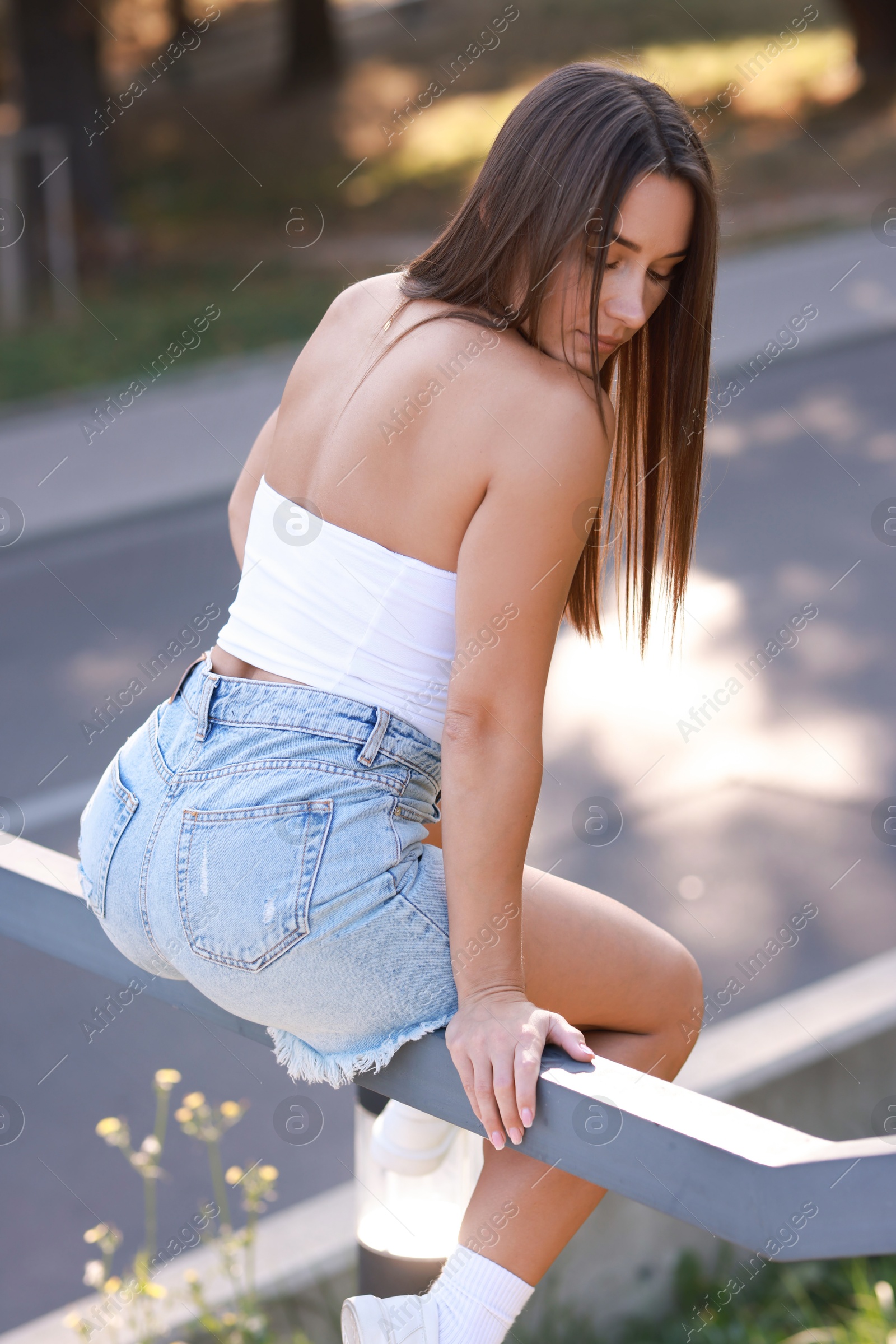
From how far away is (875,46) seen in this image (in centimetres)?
1745

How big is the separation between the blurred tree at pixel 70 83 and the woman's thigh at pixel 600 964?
12.9 meters

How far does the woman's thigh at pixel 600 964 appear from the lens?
159 centimetres

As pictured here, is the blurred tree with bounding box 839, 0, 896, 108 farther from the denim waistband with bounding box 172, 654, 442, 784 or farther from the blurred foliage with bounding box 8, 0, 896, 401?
the denim waistband with bounding box 172, 654, 442, 784

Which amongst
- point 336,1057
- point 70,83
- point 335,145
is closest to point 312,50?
point 335,145

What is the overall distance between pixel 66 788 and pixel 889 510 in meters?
4.66

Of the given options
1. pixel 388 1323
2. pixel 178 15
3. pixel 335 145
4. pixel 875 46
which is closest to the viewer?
pixel 388 1323

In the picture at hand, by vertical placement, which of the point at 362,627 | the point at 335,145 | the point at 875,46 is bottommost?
the point at 335,145

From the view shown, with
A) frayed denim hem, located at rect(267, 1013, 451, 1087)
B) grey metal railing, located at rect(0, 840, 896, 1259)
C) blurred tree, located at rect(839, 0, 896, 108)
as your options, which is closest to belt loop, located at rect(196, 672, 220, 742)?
frayed denim hem, located at rect(267, 1013, 451, 1087)

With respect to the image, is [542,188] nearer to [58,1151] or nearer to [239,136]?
[58,1151]

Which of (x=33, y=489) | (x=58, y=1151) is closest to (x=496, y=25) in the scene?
(x=33, y=489)

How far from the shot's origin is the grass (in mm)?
10594

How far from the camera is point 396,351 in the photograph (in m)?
1.67

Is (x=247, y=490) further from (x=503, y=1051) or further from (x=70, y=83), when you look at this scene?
(x=70, y=83)

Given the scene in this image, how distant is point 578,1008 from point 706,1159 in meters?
0.55
